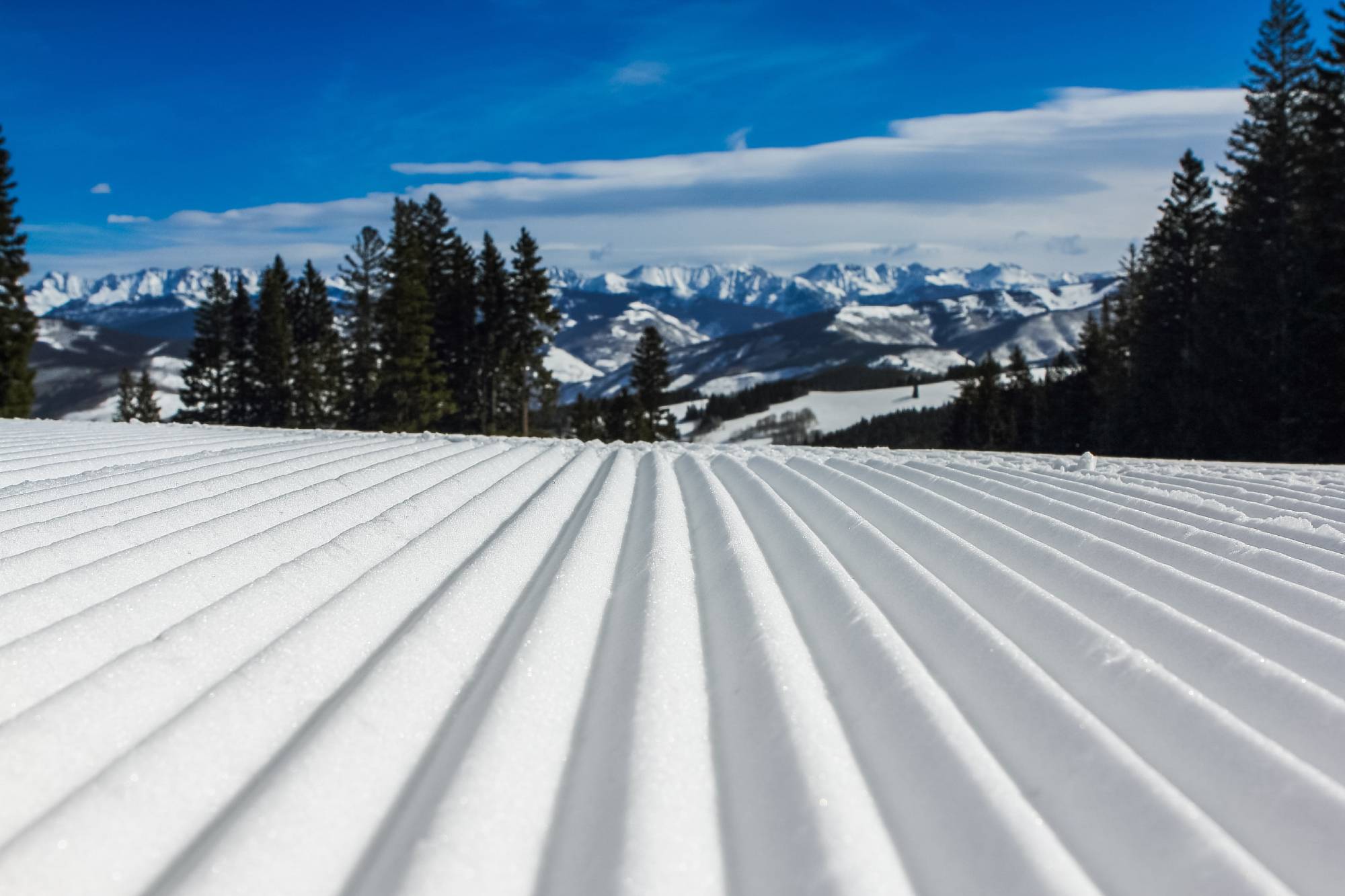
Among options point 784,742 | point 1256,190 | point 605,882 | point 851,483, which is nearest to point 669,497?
point 851,483

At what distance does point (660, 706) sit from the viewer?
2760 mm

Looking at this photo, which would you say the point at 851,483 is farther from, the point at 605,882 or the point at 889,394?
the point at 889,394

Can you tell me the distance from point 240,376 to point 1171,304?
179 ft

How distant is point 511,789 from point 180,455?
25.1ft

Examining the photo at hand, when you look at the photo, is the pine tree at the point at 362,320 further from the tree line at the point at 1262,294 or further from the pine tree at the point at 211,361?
the tree line at the point at 1262,294

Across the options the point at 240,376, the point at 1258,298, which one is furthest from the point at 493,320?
the point at 1258,298

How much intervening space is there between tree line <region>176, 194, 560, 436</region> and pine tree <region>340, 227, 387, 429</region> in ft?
0.28

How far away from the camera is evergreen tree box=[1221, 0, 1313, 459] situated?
29.9 m

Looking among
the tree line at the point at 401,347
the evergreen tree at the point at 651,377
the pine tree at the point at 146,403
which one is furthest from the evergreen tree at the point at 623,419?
the pine tree at the point at 146,403

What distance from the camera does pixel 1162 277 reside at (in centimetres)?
4184

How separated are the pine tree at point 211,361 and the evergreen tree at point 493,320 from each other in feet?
69.2

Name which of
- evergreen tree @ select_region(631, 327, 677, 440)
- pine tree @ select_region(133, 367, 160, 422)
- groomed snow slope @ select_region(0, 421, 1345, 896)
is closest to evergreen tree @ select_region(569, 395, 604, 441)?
evergreen tree @ select_region(631, 327, 677, 440)

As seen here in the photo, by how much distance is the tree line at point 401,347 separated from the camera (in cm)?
4056

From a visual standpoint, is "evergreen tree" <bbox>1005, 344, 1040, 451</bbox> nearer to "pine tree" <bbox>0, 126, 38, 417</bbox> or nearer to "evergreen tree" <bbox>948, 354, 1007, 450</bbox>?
"evergreen tree" <bbox>948, 354, 1007, 450</bbox>
